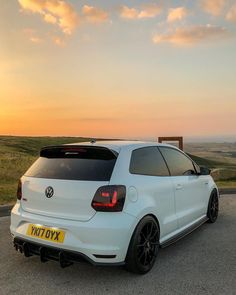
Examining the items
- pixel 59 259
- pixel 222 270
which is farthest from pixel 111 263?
pixel 222 270

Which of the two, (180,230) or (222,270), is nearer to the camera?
(222,270)

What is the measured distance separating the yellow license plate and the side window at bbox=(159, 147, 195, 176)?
211 centimetres

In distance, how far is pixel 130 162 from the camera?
15.7 ft

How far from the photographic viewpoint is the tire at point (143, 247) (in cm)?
445

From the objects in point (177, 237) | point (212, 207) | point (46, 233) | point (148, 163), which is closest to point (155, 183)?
point (148, 163)

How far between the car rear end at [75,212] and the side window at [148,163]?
0.37m

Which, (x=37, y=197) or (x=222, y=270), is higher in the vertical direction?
(x=37, y=197)

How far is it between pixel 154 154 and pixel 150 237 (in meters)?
1.25

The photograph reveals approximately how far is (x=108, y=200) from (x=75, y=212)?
426 mm

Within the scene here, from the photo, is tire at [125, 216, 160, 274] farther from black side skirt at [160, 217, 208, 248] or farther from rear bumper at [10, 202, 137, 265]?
black side skirt at [160, 217, 208, 248]

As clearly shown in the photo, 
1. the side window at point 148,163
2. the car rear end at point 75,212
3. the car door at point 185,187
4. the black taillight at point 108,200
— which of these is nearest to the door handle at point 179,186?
the car door at point 185,187

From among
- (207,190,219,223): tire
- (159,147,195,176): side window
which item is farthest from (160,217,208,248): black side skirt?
(159,147,195,176): side window

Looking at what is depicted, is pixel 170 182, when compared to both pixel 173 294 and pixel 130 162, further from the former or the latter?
pixel 173 294

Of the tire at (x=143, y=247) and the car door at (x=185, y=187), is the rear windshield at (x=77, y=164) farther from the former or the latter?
the car door at (x=185, y=187)
